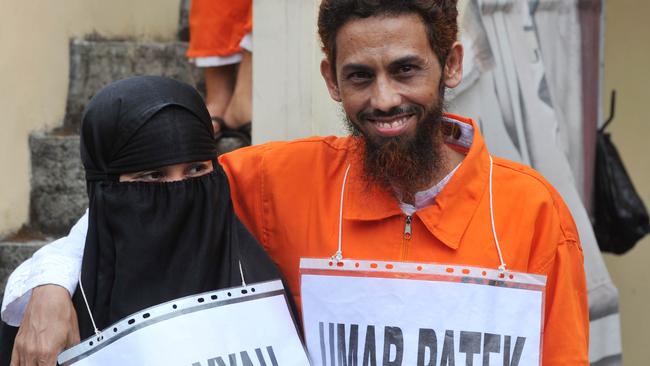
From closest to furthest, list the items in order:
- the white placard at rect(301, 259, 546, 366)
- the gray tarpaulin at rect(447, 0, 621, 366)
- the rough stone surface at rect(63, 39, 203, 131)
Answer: the white placard at rect(301, 259, 546, 366) < the gray tarpaulin at rect(447, 0, 621, 366) < the rough stone surface at rect(63, 39, 203, 131)

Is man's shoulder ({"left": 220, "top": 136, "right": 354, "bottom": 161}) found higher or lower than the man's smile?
lower

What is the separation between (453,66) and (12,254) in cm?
264

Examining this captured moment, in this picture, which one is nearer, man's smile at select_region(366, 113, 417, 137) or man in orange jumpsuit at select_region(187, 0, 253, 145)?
man's smile at select_region(366, 113, 417, 137)

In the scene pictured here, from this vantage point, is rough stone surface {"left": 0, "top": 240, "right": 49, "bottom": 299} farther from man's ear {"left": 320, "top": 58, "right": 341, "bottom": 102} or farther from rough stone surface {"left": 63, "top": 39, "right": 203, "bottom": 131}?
man's ear {"left": 320, "top": 58, "right": 341, "bottom": 102}

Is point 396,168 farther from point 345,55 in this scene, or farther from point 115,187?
point 115,187

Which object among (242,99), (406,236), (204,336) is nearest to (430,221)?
(406,236)

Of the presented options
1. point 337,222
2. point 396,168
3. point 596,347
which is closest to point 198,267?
point 337,222

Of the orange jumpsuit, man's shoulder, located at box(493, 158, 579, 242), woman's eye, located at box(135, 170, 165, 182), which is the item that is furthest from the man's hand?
man's shoulder, located at box(493, 158, 579, 242)

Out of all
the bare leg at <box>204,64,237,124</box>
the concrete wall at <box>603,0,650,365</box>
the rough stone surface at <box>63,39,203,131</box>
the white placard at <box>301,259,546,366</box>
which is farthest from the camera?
the rough stone surface at <box>63,39,203,131</box>

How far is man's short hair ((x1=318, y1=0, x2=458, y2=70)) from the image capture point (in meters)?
2.54

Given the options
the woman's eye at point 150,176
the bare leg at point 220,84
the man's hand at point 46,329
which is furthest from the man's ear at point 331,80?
the bare leg at point 220,84

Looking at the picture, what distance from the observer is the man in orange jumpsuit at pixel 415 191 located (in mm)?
2516

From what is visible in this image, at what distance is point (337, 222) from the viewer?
2678mm

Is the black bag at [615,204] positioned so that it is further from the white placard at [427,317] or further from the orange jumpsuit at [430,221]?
the white placard at [427,317]
